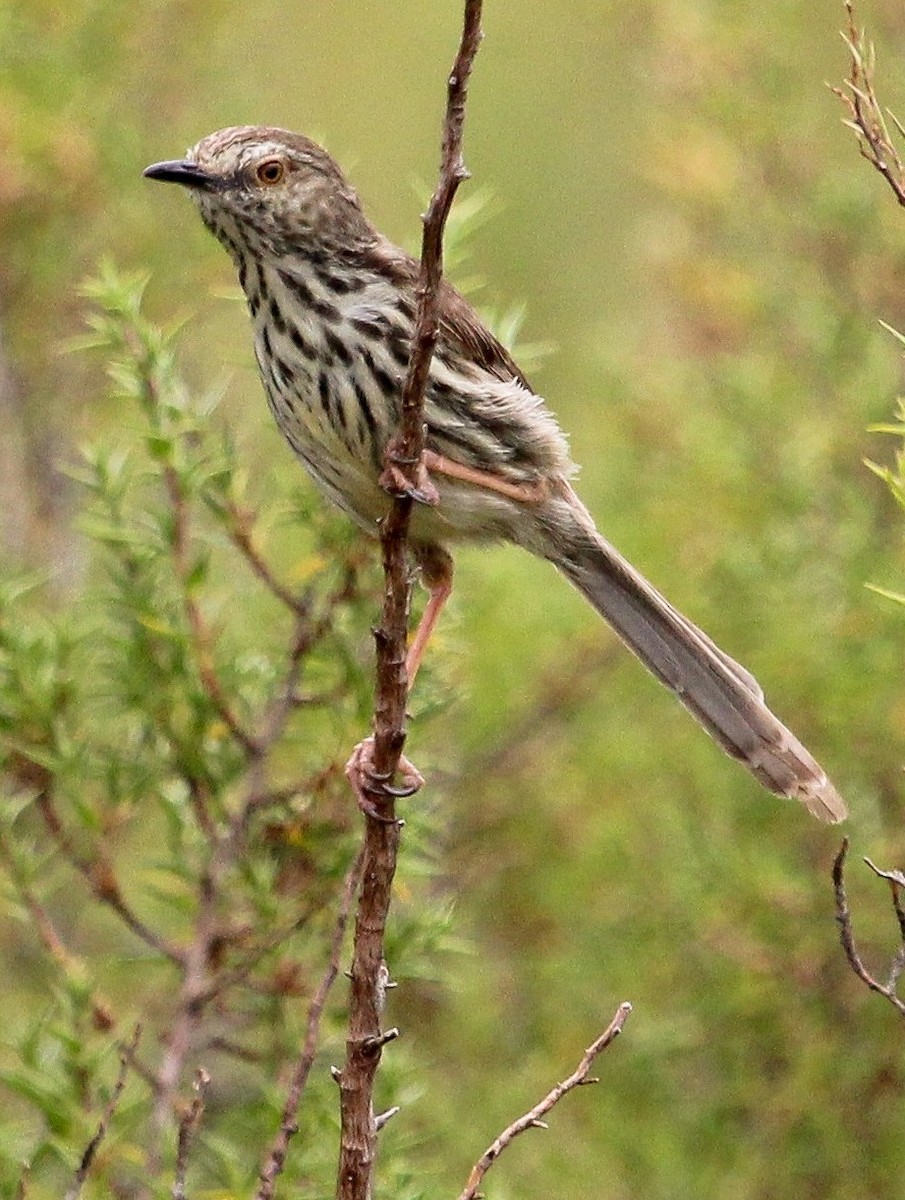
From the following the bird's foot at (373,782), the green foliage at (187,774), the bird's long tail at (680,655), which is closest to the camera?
the bird's foot at (373,782)

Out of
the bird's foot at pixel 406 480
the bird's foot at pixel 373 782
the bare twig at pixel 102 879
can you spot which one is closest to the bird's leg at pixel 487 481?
the bird's foot at pixel 406 480

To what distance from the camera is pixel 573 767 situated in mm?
5750

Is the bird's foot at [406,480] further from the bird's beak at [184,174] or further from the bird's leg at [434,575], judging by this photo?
the bird's beak at [184,174]

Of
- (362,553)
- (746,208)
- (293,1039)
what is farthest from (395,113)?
(293,1039)

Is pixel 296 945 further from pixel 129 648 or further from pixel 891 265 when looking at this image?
pixel 891 265

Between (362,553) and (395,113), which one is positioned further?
(395,113)

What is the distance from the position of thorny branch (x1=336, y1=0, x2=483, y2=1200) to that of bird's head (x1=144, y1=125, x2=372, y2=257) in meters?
1.07

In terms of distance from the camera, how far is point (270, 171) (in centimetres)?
423

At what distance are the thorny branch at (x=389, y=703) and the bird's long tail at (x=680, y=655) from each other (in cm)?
124

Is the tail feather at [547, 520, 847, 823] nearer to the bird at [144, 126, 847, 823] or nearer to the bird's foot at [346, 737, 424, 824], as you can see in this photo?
the bird at [144, 126, 847, 823]

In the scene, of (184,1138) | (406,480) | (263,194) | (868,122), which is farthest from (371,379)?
(184,1138)

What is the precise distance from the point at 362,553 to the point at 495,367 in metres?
0.53

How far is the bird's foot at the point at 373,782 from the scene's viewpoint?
300 centimetres

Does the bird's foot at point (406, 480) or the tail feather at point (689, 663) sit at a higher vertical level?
the bird's foot at point (406, 480)
